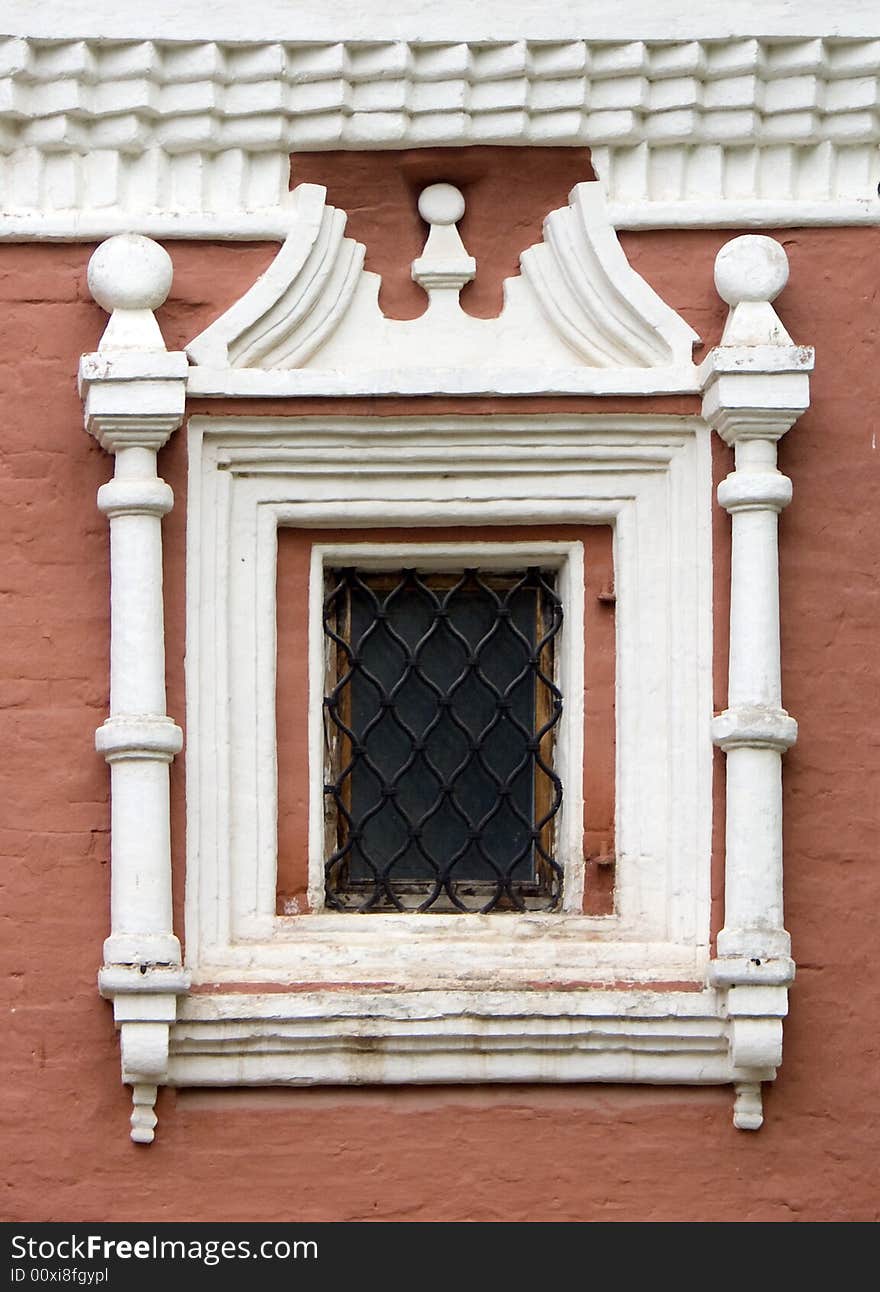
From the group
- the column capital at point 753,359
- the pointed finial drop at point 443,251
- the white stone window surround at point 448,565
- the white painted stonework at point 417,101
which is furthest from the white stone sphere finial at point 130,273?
the column capital at point 753,359

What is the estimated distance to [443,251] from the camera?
6.17 metres

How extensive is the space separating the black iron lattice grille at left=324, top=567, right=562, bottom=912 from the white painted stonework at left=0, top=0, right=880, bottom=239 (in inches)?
35.0

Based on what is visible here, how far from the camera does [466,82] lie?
609 cm

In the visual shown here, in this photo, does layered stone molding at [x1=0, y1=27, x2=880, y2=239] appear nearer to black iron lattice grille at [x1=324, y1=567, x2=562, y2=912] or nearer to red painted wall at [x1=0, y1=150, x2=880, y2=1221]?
red painted wall at [x1=0, y1=150, x2=880, y2=1221]

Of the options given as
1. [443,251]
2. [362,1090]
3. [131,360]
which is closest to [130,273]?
[131,360]

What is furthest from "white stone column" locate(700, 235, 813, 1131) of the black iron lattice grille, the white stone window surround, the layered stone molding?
the black iron lattice grille

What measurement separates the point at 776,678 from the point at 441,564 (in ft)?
2.44

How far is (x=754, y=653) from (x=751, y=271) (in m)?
0.76

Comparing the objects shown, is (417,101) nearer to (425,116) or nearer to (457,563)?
(425,116)

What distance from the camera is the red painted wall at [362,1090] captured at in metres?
5.86

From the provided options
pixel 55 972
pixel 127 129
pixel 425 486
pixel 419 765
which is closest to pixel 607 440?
pixel 425 486

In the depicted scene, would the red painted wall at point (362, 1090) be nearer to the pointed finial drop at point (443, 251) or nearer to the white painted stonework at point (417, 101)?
the white painted stonework at point (417, 101)

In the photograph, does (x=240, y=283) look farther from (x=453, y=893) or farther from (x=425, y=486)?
(x=453, y=893)

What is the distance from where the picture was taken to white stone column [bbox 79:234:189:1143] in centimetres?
578
